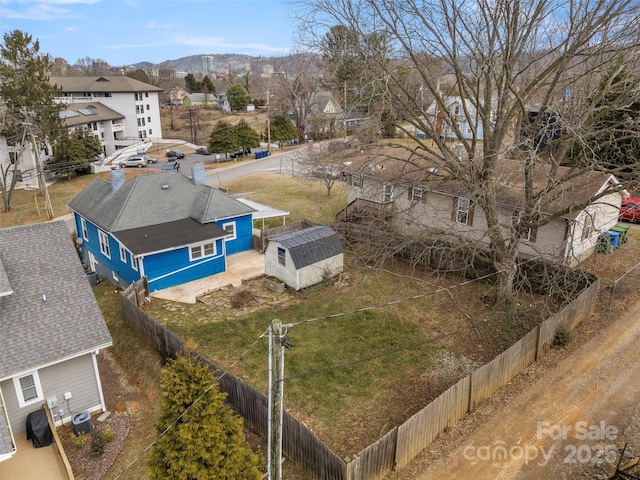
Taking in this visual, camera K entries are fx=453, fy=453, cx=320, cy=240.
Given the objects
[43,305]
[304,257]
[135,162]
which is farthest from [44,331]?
[135,162]

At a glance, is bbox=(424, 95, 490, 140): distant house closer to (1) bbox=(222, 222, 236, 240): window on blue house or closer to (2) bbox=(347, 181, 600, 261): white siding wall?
(2) bbox=(347, 181, 600, 261): white siding wall

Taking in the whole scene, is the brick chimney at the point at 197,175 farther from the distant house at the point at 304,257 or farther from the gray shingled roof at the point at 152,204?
the distant house at the point at 304,257

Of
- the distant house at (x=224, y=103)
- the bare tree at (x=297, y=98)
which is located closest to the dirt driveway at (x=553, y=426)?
the bare tree at (x=297, y=98)

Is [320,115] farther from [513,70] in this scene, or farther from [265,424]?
[265,424]

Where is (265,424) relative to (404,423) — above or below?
below

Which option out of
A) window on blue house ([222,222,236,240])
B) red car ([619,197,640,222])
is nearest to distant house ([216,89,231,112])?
window on blue house ([222,222,236,240])
